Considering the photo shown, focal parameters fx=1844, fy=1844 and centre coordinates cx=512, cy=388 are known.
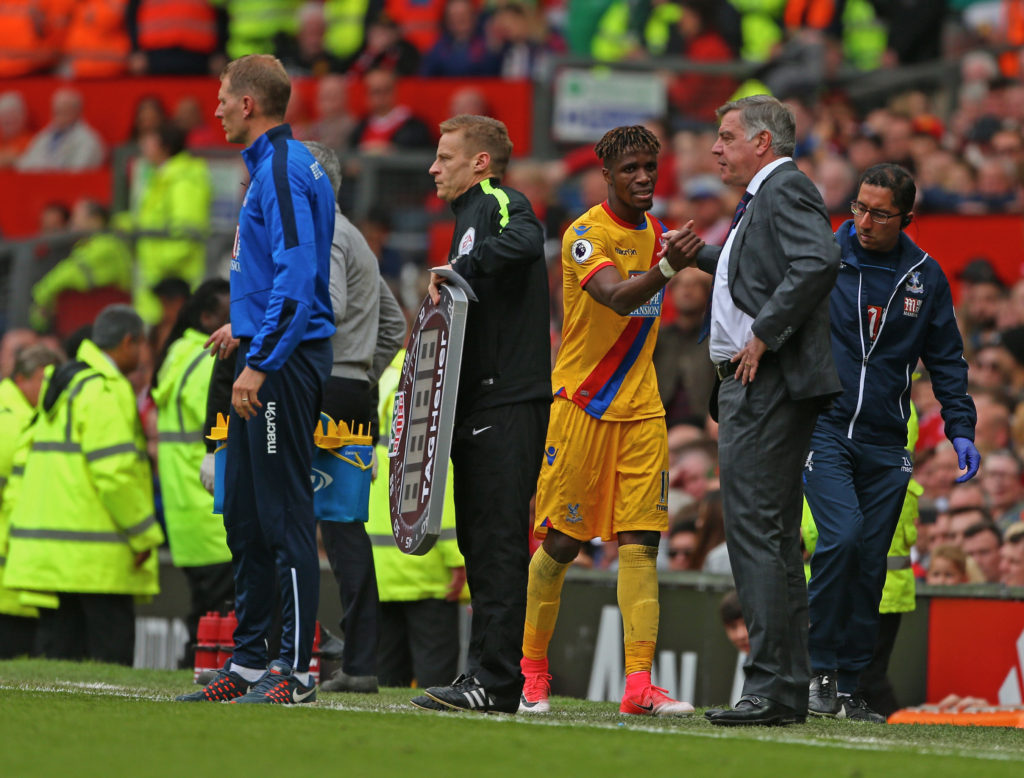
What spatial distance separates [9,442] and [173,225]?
5.12 metres

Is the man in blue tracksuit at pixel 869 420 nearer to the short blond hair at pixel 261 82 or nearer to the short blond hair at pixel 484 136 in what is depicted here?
the short blond hair at pixel 484 136

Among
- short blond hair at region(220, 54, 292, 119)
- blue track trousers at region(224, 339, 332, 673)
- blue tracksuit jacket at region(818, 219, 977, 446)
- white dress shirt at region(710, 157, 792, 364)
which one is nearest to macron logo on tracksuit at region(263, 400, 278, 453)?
blue track trousers at region(224, 339, 332, 673)

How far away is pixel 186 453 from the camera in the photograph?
1028 centimetres

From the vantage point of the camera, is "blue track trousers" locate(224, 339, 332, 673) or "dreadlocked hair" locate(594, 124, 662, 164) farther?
"dreadlocked hair" locate(594, 124, 662, 164)

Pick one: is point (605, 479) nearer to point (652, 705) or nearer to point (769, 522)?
point (652, 705)

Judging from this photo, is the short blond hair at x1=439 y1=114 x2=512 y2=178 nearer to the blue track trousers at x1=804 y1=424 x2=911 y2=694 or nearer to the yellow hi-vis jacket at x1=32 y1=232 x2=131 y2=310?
the blue track trousers at x1=804 y1=424 x2=911 y2=694

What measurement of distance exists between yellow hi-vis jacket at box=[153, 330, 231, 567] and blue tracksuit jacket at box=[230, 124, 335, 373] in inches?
129

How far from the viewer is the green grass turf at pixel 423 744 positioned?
5.06m

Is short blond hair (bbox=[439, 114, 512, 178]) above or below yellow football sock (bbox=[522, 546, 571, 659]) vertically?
above

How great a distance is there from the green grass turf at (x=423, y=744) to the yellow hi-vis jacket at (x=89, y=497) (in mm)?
3459

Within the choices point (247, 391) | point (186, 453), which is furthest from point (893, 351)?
point (186, 453)

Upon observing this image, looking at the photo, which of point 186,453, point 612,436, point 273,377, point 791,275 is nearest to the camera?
point 791,275

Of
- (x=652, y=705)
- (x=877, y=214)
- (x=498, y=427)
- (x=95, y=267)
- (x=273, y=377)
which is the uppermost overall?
(x=95, y=267)

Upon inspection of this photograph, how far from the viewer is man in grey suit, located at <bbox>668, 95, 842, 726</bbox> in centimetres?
645
